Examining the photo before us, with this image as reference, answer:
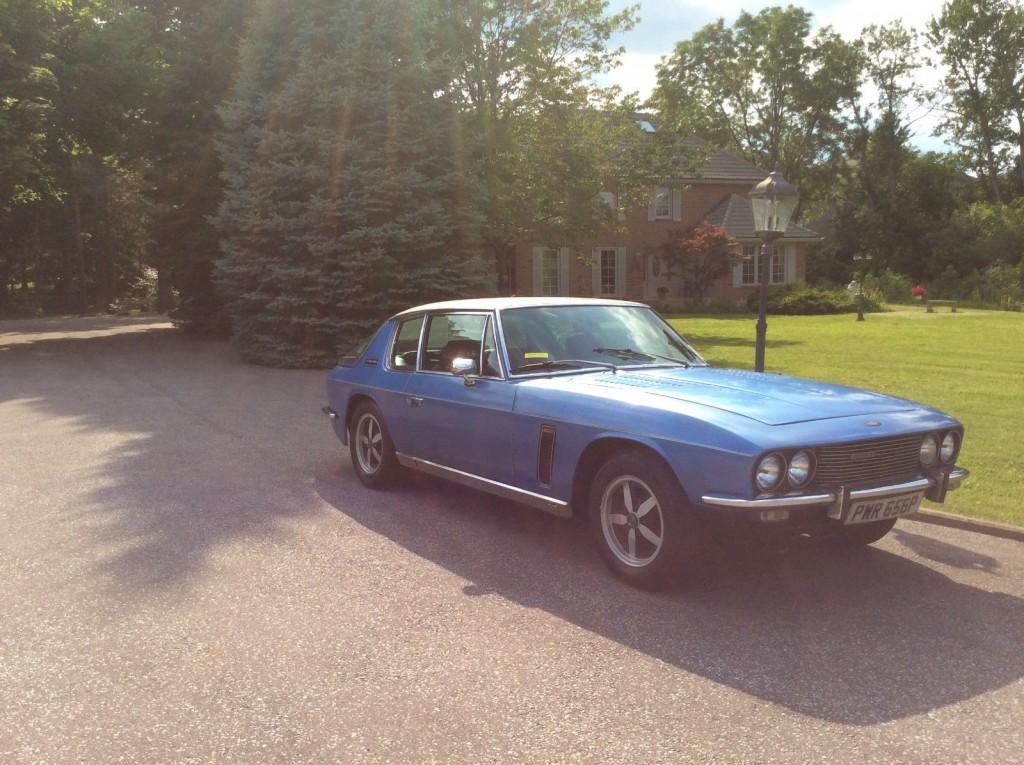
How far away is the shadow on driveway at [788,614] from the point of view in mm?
3682

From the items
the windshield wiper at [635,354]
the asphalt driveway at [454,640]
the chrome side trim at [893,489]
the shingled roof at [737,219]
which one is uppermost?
the shingled roof at [737,219]

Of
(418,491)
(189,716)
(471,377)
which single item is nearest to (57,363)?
(418,491)

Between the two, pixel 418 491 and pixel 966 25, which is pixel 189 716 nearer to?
pixel 418 491

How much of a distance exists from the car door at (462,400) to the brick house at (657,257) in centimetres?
2983

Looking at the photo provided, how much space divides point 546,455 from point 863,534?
1.97m

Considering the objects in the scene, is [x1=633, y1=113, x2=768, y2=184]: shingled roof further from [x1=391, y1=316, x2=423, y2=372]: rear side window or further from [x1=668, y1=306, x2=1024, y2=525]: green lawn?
[x1=391, y1=316, x2=423, y2=372]: rear side window

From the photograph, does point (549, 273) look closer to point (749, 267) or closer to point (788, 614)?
point (749, 267)

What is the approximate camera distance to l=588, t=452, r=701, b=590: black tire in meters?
4.51

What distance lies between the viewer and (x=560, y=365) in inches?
230

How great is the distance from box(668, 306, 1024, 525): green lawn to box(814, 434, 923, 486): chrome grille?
2.04 m

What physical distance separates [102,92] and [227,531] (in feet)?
82.7

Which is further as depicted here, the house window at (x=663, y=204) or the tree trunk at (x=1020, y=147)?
the tree trunk at (x=1020, y=147)


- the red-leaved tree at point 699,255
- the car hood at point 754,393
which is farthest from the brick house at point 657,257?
the car hood at point 754,393

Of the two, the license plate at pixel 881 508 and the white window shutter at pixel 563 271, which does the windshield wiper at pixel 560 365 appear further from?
the white window shutter at pixel 563 271
